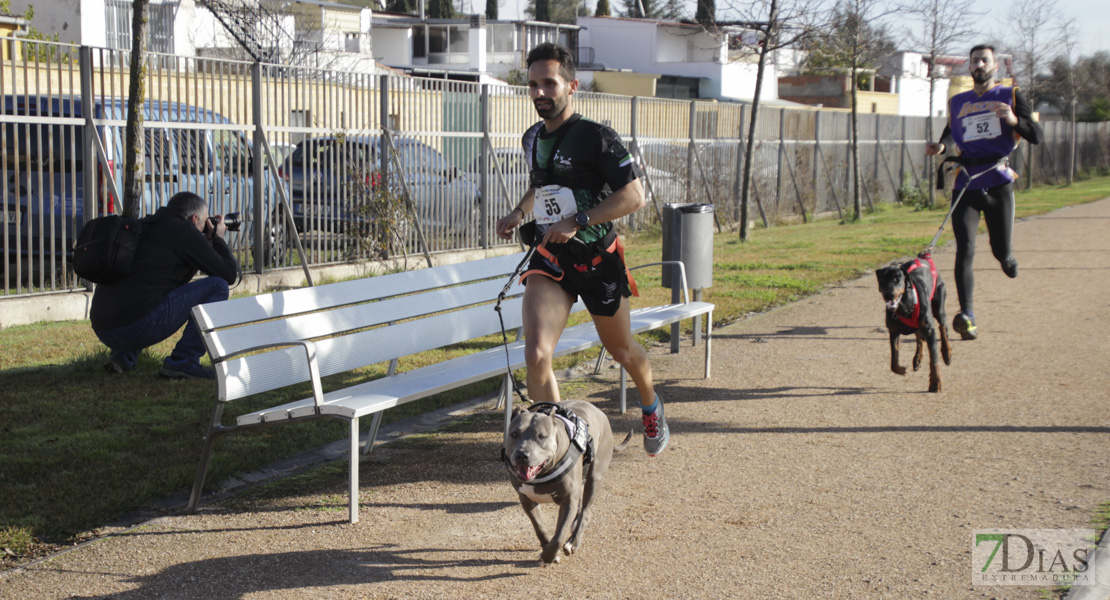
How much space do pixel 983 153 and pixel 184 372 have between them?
6.25 metres

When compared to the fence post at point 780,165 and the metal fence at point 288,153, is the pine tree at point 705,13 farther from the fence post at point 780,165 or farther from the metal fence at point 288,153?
the fence post at point 780,165

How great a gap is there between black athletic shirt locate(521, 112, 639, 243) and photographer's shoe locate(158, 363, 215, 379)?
12.0 feet

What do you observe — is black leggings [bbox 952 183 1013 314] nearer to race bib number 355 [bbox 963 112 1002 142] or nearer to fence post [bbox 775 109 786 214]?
race bib number 355 [bbox 963 112 1002 142]

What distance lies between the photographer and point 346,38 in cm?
4928

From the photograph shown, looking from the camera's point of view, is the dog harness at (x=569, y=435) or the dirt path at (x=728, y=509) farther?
the dirt path at (x=728, y=509)

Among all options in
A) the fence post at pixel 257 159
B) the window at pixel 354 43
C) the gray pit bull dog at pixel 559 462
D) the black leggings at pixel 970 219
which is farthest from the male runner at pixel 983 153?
the window at pixel 354 43

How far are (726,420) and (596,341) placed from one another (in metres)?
0.93

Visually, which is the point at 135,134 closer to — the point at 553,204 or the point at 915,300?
the point at 553,204

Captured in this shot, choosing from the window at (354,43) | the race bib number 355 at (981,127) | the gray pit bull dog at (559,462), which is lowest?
the gray pit bull dog at (559,462)

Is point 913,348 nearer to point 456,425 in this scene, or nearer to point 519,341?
point 519,341

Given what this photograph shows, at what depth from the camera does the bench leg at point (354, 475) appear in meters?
4.55

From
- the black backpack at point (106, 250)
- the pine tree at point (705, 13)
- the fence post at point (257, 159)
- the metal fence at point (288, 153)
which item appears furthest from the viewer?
the pine tree at point (705, 13)

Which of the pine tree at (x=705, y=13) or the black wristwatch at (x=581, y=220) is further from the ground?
the pine tree at (x=705, y=13)

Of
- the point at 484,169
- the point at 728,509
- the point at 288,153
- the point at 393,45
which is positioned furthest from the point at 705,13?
the point at 393,45
